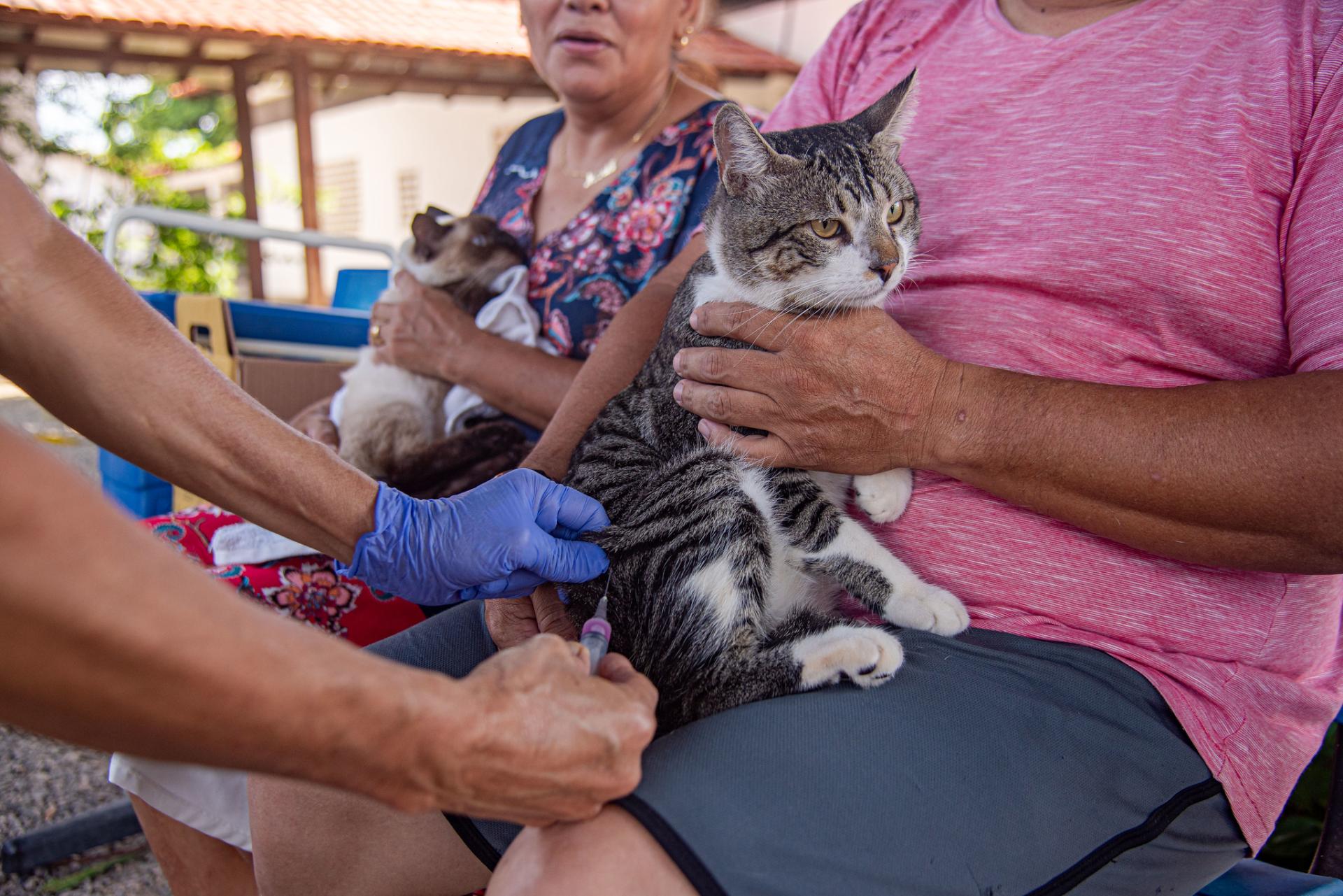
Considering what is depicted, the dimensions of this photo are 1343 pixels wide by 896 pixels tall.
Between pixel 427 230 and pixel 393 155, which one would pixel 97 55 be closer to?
pixel 393 155

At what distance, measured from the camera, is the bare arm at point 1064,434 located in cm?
118

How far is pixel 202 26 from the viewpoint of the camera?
7.53 metres

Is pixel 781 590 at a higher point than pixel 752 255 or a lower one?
lower

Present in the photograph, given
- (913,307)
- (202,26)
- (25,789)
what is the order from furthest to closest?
(202,26) → (25,789) → (913,307)

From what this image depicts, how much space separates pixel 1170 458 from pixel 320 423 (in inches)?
91.1

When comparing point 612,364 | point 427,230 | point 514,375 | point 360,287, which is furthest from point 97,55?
point 612,364

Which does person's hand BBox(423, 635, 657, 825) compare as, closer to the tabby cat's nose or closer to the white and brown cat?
the tabby cat's nose

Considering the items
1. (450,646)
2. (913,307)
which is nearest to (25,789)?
(450,646)

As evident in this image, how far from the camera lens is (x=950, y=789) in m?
1.15

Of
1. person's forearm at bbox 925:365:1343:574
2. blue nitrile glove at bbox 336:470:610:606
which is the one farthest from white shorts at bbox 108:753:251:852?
person's forearm at bbox 925:365:1343:574

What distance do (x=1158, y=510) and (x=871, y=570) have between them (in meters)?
0.43

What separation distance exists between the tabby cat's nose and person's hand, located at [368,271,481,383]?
1.24 m

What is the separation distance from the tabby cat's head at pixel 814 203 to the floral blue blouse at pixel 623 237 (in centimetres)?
46

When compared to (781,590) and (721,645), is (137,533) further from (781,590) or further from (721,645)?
(781,590)
